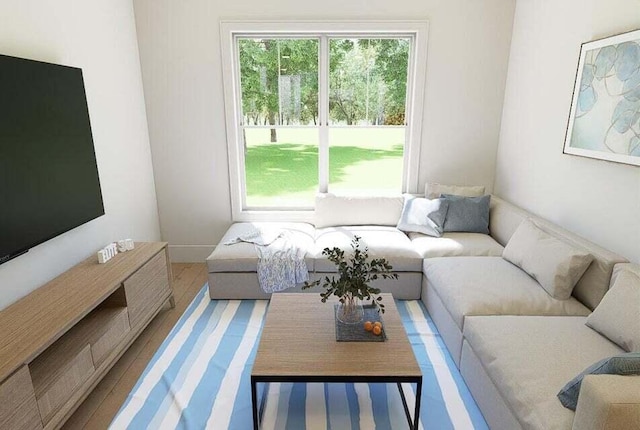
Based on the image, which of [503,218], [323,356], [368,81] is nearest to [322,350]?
[323,356]

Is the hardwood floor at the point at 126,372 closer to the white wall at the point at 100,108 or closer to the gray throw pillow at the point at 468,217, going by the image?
the white wall at the point at 100,108

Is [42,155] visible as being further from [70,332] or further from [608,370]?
[608,370]

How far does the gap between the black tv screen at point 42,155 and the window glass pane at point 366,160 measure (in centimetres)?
224

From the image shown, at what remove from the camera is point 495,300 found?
2268 mm

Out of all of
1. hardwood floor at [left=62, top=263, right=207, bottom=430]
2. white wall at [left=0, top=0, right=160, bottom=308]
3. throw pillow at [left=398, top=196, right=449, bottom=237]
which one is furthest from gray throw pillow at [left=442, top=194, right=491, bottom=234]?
white wall at [left=0, top=0, right=160, bottom=308]

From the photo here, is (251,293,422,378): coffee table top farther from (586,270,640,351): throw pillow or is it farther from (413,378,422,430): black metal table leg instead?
(586,270,640,351): throw pillow

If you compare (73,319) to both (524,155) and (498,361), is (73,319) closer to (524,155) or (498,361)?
(498,361)

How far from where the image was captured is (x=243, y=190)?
4.07 metres

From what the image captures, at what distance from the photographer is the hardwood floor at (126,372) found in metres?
2.01

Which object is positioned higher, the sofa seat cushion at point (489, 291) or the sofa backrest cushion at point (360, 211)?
the sofa backrest cushion at point (360, 211)

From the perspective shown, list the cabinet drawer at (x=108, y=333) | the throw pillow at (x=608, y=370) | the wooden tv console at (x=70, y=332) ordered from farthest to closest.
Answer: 1. the cabinet drawer at (x=108, y=333)
2. the wooden tv console at (x=70, y=332)
3. the throw pillow at (x=608, y=370)

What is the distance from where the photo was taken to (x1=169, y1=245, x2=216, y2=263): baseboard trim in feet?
13.3

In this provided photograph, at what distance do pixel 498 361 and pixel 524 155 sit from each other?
222cm

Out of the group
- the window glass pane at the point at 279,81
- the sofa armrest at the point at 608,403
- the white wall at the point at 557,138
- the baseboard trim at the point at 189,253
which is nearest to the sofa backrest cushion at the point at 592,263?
the white wall at the point at 557,138
